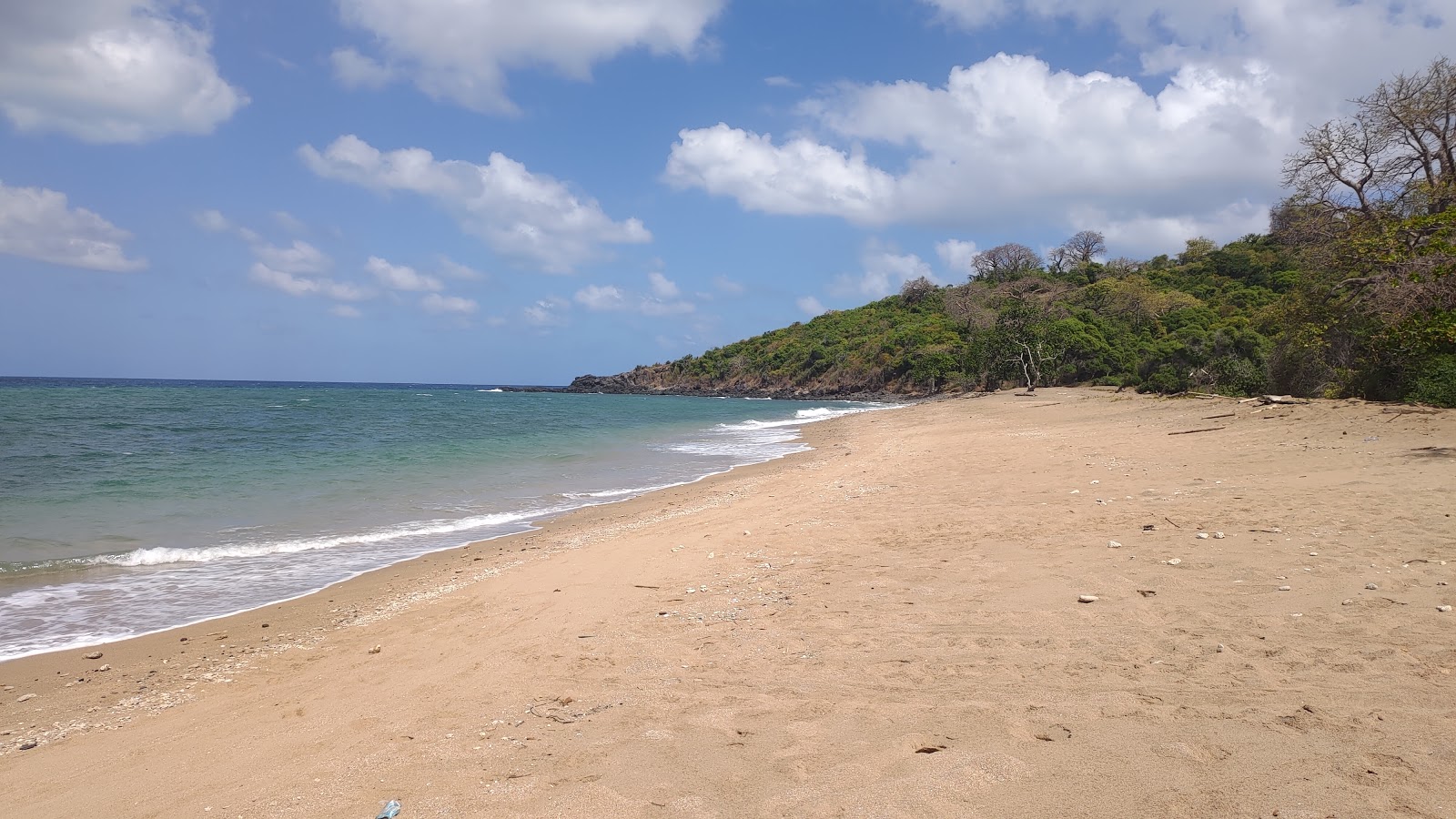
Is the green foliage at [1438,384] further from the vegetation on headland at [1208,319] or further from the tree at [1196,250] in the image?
the tree at [1196,250]

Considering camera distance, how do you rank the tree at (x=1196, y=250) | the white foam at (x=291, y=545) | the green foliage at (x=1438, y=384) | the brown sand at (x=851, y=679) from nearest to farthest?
the brown sand at (x=851, y=679)
the white foam at (x=291, y=545)
the green foliage at (x=1438, y=384)
the tree at (x=1196, y=250)

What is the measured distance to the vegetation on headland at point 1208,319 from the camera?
1439cm

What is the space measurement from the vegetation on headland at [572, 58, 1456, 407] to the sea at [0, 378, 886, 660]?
48.9 feet

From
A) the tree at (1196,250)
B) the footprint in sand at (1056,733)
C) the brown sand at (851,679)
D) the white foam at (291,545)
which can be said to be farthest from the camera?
the tree at (1196,250)

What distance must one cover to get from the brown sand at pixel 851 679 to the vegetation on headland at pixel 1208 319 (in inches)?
307

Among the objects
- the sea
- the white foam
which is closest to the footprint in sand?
the sea

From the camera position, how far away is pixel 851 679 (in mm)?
4262

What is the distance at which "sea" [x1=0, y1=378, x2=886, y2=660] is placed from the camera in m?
8.30

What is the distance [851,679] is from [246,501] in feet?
46.8

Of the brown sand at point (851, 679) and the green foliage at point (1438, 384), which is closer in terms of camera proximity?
the brown sand at point (851, 679)

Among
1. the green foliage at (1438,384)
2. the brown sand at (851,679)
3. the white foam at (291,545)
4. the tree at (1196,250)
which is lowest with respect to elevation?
the white foam at (291,545)

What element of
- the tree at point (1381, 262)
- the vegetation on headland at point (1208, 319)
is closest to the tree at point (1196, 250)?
the vegetation on headland at point (1208, 319)

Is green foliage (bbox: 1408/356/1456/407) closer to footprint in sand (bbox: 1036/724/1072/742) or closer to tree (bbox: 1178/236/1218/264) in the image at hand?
footprint in sand (bbox: 1036/724/1072/742)

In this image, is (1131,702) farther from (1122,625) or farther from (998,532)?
(998,532)
